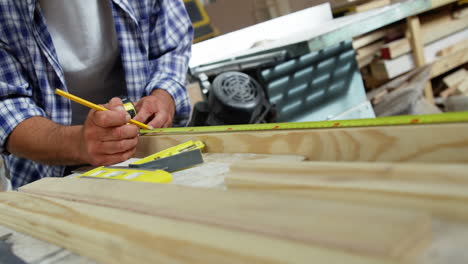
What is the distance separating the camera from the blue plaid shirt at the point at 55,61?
1.41 metres

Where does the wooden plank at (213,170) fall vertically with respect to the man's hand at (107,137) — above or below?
below

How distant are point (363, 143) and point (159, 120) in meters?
0.86

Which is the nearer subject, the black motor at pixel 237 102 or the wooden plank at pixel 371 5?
the black motor at pixel 237 102

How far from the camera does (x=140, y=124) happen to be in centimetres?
134

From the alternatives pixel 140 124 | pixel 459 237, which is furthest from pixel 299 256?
pixel 140 124

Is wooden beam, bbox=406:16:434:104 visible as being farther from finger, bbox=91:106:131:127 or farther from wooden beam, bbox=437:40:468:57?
finger, bbox=91:106:131:127

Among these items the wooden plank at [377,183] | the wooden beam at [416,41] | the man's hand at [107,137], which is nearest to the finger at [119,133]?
the man's hand at [107,137]

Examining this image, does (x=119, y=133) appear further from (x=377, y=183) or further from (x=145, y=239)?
(x=377, y=183)

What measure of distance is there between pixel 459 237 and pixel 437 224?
0.03m

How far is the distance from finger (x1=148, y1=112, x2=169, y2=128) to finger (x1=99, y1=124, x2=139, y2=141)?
209 millimetres

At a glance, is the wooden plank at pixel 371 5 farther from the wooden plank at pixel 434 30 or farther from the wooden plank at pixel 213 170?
the wooden plank at pixel 213 170

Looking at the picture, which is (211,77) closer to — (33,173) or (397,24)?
(33,173)

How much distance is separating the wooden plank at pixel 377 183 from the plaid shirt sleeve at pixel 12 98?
1001 millimetres

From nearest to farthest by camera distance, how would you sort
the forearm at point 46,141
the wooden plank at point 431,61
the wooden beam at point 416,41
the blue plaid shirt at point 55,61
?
the forearm at point 46,141, the blue plaid shirt at point 55,61, the wooden beam at point 416,41, the wooden plank at point 431,61
